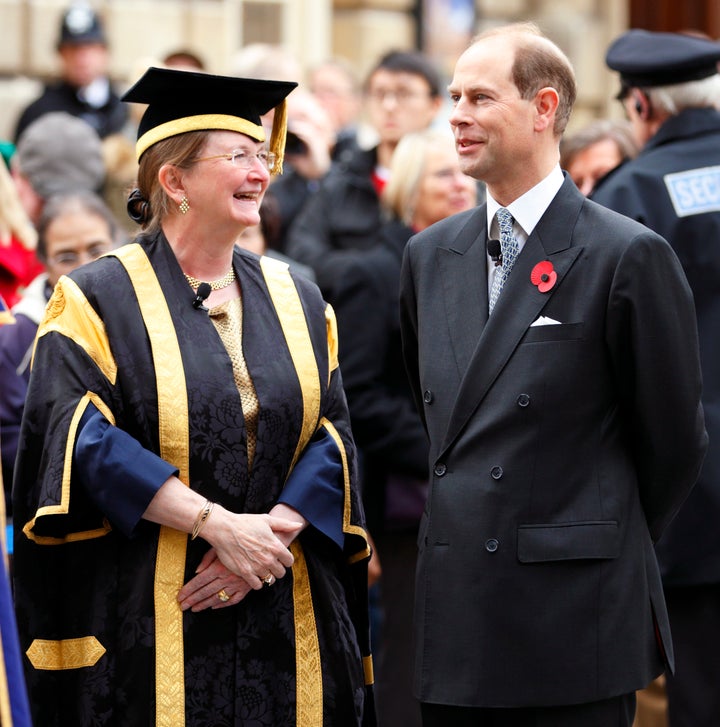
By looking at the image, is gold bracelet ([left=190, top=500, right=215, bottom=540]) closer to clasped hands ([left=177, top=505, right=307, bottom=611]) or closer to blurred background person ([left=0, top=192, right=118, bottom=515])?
clasped hands ([left=177, top=505, right=307, bottom=611])

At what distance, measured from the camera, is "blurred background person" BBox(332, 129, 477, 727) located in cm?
546

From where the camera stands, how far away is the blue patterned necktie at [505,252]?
12.5ft

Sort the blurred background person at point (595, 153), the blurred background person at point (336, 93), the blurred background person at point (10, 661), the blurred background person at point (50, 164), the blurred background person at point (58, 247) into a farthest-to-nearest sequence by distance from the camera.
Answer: the blurred background person at point (336, 93)
the blurred background person at point (50, 164)
the blurred background person at point (595, 153)
the blurred background person at point (58, 247)
the blurred background person at point (10, 661)

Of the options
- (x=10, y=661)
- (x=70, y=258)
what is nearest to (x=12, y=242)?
(x=70, y=258)

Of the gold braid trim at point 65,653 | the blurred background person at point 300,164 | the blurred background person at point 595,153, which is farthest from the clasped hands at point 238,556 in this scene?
the blurred background person at point 300,164

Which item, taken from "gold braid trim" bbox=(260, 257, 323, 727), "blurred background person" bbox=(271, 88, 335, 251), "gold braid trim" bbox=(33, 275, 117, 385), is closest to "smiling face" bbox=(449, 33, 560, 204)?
"gold braid trim" bbox=(260, 257, 323, 727)

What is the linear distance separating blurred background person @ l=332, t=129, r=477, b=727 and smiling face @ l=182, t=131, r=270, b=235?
1567 mm

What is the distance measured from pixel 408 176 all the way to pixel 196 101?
202 centimetres

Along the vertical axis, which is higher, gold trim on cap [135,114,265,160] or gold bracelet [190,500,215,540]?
gold trim on cap [135,114,265,160]

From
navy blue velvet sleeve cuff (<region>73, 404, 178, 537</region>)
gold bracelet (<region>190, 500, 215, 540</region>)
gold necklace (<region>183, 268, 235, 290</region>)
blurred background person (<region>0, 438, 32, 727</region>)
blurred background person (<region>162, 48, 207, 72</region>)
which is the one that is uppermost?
blurred background person (<region>162, 48, 207, 72</region>)

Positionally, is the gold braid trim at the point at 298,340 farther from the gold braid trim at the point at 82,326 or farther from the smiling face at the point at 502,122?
the smiling face at the point at 502,122

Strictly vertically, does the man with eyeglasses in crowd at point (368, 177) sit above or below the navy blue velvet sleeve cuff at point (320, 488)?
above

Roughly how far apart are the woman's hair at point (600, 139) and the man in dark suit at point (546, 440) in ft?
→ 7.63

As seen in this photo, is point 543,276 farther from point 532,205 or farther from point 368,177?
point 368,177
